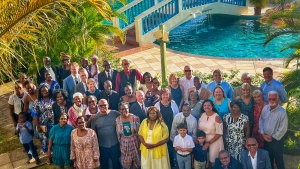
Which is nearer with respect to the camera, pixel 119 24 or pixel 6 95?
pixel 6 95

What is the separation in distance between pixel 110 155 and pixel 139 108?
89 cm

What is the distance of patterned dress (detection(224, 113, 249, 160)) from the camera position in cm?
639

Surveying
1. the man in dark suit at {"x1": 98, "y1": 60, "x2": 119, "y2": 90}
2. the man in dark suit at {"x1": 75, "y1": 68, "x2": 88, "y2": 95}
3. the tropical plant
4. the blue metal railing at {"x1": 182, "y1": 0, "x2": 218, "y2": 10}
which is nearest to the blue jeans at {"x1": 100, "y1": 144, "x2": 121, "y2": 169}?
the man in dark suit at {"x1": 75, "y1": 68, "x2": 88, "y2": 95}

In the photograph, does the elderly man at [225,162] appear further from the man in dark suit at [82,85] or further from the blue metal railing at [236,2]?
the blue metal railing at [236,2]

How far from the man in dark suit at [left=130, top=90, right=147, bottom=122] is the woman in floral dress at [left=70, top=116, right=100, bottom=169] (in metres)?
0.81

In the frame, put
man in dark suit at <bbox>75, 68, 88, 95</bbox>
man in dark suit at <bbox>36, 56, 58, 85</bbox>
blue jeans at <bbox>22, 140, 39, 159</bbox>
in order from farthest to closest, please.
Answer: man in dark suit at <bbox>36, 56, 58, 85</bbox> → man in dark suit at <bbox>75, 68, 88, 95</bbox> → blue jeans at <bbox>22, 140, 39, 159</bbox>

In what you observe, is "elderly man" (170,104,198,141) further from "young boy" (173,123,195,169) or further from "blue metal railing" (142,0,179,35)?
"blue metal railing" (142,0,179,35)

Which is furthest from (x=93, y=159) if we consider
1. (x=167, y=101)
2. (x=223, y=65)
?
(x=223, y=65)

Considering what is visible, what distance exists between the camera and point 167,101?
23.1 ft

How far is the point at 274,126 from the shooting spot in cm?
638

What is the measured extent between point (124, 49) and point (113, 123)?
8.02 metres

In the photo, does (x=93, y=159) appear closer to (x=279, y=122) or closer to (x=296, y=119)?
(x=279, y=122)

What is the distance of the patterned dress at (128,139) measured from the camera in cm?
676

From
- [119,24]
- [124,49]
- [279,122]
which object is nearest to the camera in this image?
[279,122]
